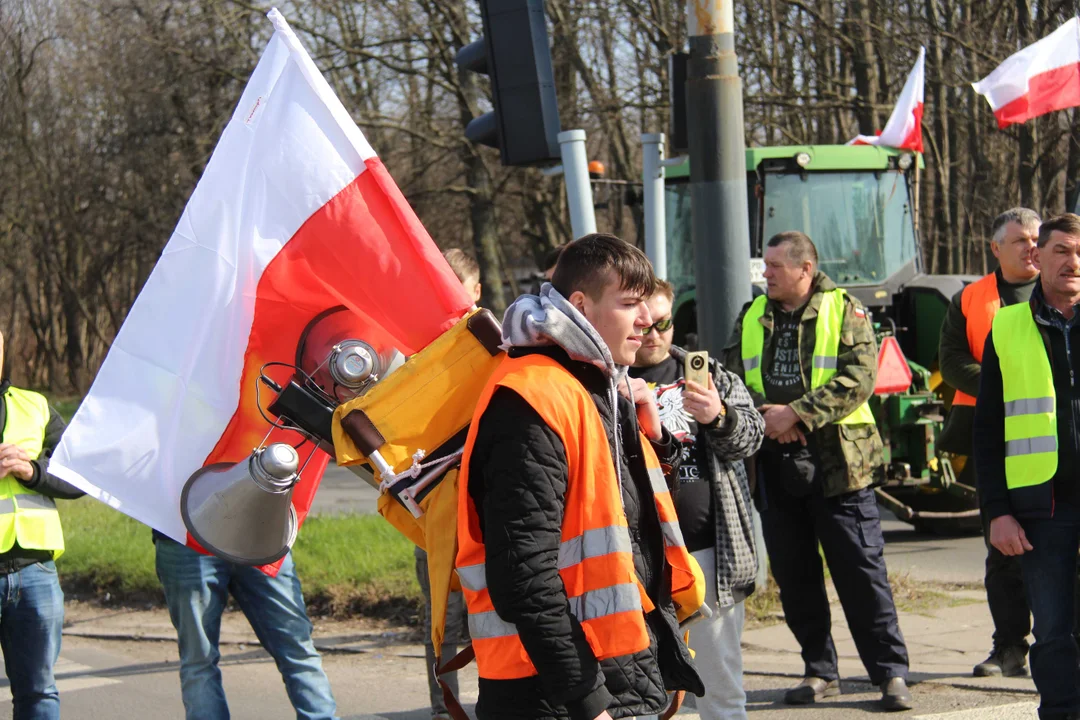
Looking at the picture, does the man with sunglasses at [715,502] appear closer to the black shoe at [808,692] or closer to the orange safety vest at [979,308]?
the black shoe at [808,692]

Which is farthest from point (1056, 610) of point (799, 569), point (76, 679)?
point (76, 679)

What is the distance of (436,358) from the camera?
303cm

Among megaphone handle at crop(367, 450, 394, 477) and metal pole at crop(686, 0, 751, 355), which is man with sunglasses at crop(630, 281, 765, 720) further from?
metal pole at crop(686, 0, 751, 355)

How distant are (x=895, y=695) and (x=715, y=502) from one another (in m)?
1.38

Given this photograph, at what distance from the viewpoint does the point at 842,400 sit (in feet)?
17.5

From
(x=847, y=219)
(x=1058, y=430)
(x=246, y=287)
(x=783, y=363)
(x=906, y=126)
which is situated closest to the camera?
(x=246, y=287)

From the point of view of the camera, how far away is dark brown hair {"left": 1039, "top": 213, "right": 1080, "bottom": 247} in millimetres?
4449

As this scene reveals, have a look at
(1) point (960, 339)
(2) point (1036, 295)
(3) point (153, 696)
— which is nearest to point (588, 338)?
(2) point (1036, 295)

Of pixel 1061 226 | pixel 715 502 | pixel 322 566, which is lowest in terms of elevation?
pixel 322 566

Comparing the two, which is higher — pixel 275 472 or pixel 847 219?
pixel 847 219

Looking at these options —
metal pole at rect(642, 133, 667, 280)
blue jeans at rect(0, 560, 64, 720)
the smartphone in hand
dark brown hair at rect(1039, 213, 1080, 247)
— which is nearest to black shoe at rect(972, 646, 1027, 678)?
dark brown hair at rect(1039, 213, 1080, 247)

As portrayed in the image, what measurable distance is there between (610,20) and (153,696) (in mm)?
15692

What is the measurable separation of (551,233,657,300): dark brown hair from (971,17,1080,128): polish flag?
252 inches

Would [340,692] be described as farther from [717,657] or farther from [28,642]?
[717,657]
